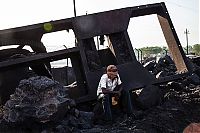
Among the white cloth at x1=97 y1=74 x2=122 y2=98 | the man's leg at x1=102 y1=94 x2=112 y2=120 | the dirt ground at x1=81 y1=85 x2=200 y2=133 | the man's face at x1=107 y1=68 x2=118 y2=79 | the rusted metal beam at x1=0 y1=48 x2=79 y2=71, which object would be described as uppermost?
the rusted metal beam at x1=0 y1=48 x2=79 y2=71

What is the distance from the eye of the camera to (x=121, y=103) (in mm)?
6465

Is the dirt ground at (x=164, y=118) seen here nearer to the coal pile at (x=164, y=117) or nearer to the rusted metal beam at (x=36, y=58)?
the coal pile at (x=164, y=117)

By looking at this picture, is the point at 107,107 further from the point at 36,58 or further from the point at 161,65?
the point at 161,65

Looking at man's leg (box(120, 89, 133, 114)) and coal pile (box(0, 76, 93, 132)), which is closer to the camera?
coal pile (box(0, 76, 93, 132))

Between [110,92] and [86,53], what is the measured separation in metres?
1.49

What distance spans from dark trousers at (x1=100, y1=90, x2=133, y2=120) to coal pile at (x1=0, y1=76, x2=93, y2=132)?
1.33ft

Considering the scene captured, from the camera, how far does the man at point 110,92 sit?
6.12 m

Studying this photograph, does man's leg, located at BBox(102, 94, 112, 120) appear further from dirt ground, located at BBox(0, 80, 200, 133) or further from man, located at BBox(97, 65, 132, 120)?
dirt ground, located at BBox(0, 80, 200, 133)

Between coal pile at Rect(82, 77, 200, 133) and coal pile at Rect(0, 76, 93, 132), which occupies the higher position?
coal pile at Rect(0, 76, 93, 132)

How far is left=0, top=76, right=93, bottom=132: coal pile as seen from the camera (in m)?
5.52

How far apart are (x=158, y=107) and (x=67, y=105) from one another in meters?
2.03

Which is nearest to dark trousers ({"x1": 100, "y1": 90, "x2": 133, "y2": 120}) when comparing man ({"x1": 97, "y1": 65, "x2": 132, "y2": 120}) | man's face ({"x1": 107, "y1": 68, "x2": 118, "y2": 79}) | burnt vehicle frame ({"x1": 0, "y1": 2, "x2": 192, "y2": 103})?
man ({"x1": 97, "y1": 65, "x2": 132, "y2": 120})

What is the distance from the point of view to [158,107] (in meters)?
6.90

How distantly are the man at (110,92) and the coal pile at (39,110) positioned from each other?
45 cm
